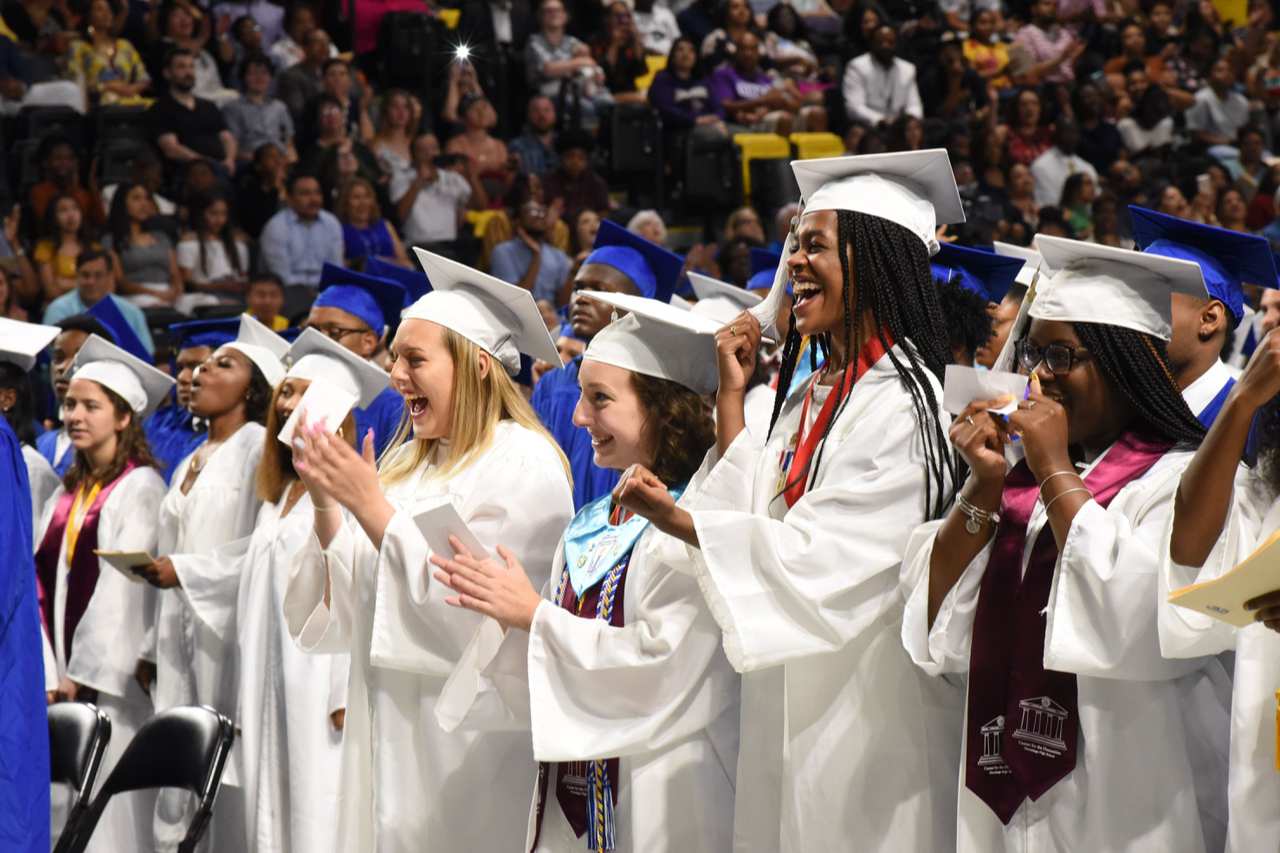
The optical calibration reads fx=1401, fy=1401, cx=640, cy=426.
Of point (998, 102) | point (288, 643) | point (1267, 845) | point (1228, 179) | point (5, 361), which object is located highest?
point (998, 102)

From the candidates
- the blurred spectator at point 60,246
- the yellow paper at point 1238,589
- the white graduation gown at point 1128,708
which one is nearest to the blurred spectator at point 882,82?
the blurred spectator at point 60,246

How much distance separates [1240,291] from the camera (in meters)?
2.96

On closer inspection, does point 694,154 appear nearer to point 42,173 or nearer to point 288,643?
point 42,173

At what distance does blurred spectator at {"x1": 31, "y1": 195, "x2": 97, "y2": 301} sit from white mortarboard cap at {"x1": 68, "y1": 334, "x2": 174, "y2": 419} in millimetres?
3777

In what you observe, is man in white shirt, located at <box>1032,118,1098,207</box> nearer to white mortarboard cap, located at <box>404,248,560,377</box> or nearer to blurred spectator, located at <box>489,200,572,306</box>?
blurred spectator, located at <box>489,200,572,306</box>

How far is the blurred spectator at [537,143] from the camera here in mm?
11812

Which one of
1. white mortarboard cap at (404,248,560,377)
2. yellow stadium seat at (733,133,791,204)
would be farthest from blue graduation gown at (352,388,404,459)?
yellow stadium seat at (733,133,791,204)

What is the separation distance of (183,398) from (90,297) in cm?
338

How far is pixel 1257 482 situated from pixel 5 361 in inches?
229

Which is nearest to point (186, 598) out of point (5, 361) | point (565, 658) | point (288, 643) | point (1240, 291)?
point (288, 643)

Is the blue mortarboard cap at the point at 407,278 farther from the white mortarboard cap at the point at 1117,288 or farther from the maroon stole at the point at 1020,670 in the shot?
the maroon stole at the point at 1020,670

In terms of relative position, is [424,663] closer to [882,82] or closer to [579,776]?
[579,776]

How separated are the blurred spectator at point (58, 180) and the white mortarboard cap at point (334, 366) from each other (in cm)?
583

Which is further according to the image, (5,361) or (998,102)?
(998,102)
